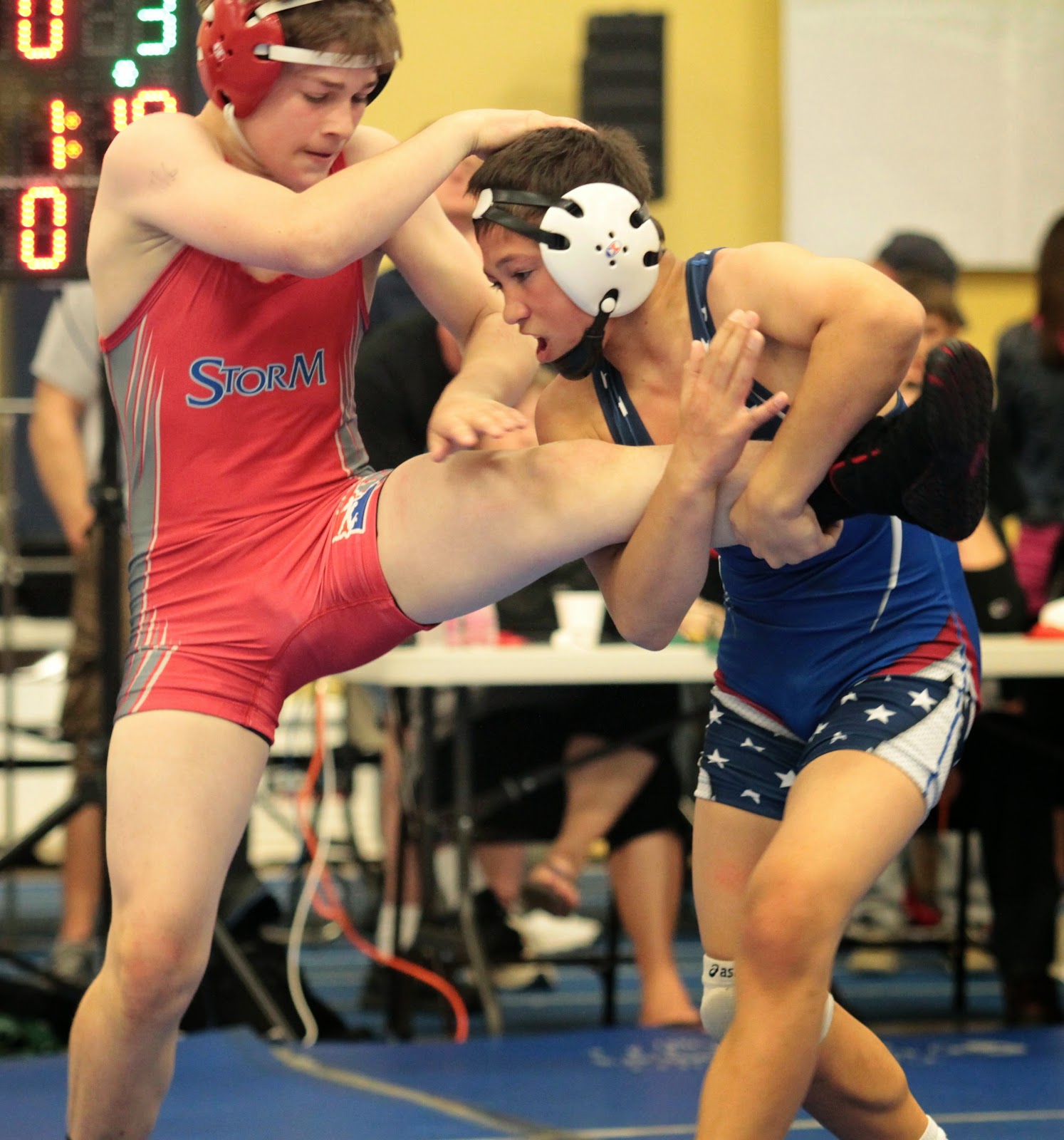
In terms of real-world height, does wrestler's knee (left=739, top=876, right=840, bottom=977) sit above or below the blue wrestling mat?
above

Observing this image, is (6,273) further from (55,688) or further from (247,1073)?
(55,688)

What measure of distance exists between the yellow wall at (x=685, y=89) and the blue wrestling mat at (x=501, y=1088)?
14.2ft

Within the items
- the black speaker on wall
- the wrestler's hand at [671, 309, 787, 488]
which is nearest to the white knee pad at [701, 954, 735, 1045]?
the wrestler's hand at [671, 309, 787, 488]

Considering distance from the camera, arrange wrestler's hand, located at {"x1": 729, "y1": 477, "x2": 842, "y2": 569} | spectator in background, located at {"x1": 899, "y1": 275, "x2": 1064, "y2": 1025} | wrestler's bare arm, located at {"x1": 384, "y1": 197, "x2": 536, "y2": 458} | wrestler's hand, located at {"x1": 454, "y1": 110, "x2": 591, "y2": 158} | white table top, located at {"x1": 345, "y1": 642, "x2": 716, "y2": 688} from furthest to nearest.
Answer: spectator in background, located at {"x1": 899, "y1": 275, "x2": 1064, "y2": 1025}
white table top, located at {"x1": 345, "y1": 642, "x2": 716, "y2": 688}
wrestler's bare arm, located at {"x1": 384, "y1": 197, "x2": 536, "y2": 458}
wrestler's hand, located at {"x1": 454, "y1": 110, "x2": 591, "y2": 158}
wrestler's hand, located at {"x1": 729, "y1": 477, "x2": 842, "y2": 569}

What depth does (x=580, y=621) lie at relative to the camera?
4.11m

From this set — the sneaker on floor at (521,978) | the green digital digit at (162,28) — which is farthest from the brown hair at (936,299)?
the sneaker on floor at (521,978)

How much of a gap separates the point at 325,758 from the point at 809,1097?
9.81ft

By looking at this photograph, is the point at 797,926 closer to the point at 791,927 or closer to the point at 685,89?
the point at 791,927

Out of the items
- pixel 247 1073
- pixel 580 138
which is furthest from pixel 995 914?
pixel 580 138

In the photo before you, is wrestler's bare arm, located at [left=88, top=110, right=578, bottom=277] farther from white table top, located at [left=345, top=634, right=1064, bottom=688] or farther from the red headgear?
white table top, located at [left=345, top=634, right=1064, bottom=688]

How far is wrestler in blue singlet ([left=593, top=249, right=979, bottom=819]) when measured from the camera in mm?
2152

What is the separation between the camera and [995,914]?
14.1 feet

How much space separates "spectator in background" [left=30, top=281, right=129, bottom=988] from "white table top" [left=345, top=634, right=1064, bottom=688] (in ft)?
2.93

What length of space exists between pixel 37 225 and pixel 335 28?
1.67 meters
